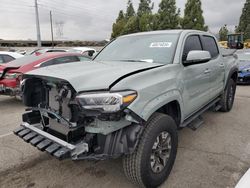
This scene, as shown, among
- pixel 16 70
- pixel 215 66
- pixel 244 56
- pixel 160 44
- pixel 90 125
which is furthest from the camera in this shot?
pixel 244 56

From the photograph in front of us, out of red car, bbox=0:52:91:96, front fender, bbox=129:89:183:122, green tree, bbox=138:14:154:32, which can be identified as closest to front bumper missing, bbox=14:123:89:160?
front fender, bbox=129:89:183:122

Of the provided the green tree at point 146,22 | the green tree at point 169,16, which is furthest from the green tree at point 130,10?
the green tree at point 169,16

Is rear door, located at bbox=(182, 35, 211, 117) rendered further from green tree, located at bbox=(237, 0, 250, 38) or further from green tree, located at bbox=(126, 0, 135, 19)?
green tree, located at bbox=(237, 0, 250, 38)

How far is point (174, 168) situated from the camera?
3.18 m

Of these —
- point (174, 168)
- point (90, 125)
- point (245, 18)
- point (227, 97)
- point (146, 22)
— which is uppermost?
point (245, 18)

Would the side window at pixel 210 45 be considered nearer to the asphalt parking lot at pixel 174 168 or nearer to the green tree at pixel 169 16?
the asphalt parking lot at pixel 174 168

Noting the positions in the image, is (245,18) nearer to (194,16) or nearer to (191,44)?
(194,16)

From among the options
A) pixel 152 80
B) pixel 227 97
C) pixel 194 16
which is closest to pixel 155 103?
pixel 152 80

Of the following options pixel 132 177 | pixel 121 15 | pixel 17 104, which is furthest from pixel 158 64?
pixel 121 15

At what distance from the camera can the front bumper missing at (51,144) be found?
88.6 inches

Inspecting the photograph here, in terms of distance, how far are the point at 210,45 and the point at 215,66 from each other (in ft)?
1.71

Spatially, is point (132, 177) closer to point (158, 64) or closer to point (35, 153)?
point (158, 64)

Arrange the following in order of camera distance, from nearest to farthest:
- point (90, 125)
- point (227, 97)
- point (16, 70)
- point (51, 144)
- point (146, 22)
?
point (90, 125) < point (51, 144) < point (227, 97) < point (16, 70) < point (146, 22)

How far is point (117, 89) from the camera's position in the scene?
224 cm
